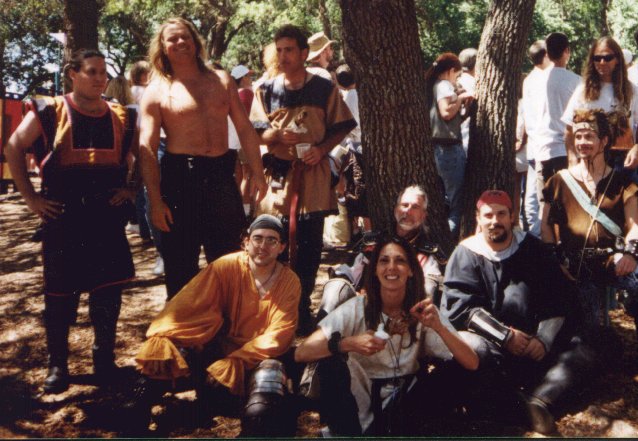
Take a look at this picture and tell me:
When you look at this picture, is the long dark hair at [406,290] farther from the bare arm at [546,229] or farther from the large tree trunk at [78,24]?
the large tree trunk at [78,24]

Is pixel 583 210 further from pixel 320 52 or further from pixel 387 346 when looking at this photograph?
pixel 320 52

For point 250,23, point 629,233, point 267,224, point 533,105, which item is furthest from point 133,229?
point 250,23

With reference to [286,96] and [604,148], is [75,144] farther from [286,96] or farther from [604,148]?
[604,148]

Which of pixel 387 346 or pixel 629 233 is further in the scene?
pixel 629 233

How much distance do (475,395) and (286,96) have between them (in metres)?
2.25

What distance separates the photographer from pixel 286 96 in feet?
14.9

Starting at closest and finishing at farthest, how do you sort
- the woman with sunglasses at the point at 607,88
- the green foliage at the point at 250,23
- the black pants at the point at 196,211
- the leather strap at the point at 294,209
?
the black pants at the point at 196,211 → the leather strap at the point at 294,209 → the woman with sunglasses at the point at 607,88 → the green foliage at the point at 250,23

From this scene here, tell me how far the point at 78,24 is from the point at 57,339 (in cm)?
500

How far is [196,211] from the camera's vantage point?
406 centimetres

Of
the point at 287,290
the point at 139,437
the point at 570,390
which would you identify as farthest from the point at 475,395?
the point at 139,437

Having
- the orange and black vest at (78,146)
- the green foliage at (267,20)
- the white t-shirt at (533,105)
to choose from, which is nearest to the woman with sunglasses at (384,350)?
the orange and black vest at (78,146)

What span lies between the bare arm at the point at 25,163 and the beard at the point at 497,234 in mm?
2460

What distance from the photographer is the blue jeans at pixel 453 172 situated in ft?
18.0

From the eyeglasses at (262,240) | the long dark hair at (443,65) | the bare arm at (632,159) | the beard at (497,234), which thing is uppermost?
the long dark hair at (443,65)
